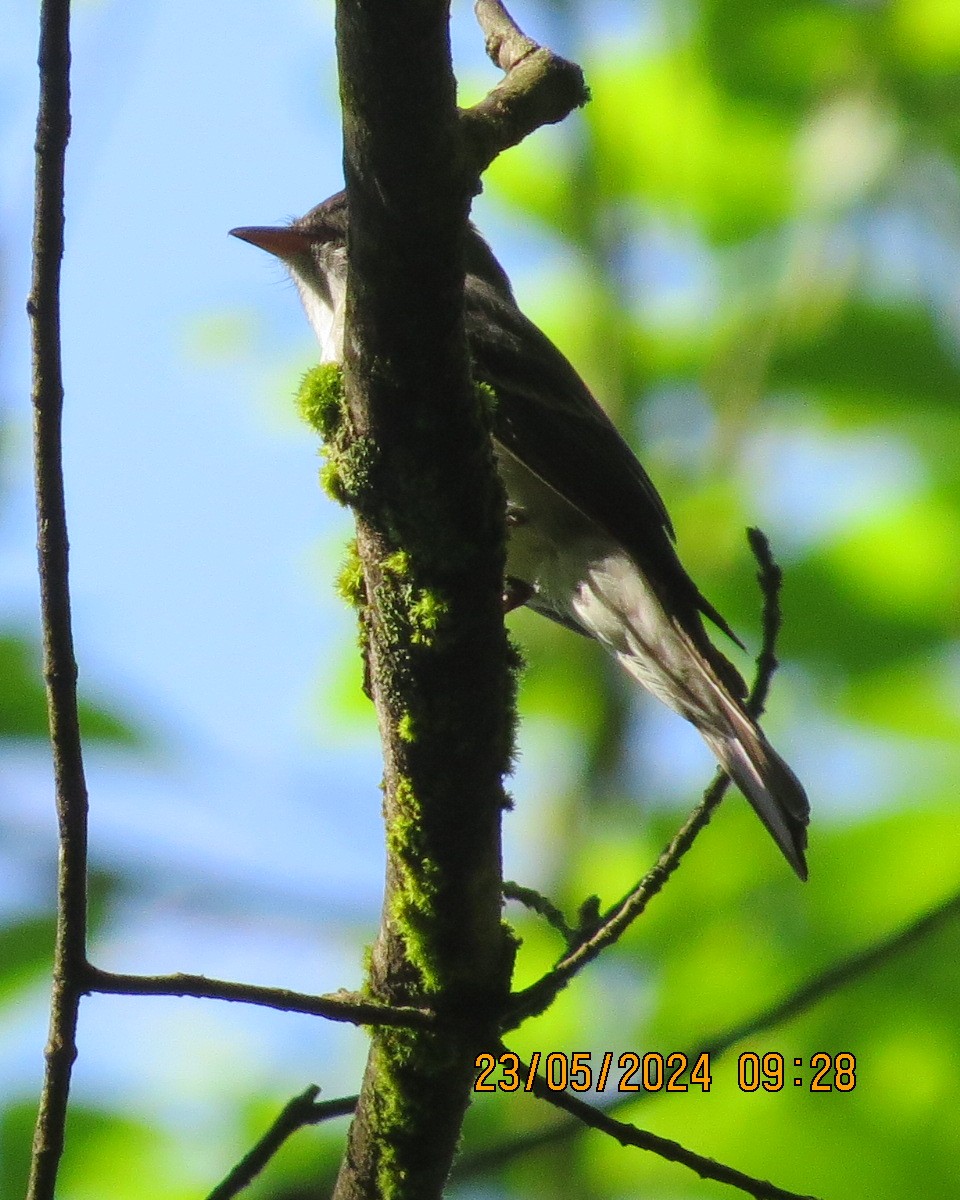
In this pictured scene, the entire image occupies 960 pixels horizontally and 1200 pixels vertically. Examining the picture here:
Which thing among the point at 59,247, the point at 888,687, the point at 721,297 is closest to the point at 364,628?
the point at 59,247

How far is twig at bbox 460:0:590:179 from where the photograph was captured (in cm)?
218

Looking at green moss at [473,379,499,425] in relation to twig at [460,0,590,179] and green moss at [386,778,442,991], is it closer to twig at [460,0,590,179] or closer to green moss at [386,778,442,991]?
twig at [460,0,590,179]

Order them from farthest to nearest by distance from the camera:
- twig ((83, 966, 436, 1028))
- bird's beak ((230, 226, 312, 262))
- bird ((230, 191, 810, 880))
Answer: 1. bird's beak ((230, 226, 312, 262))
2. bird ((230, 191, 810, 880))
3. twig ((83, 966, 436, 1028))

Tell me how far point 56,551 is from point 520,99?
1.06 m

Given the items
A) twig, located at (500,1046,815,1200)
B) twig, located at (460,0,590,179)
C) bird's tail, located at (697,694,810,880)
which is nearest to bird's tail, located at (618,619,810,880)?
bird's tail, located at (697,694,810,880)

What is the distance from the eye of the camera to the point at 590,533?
4059 mm

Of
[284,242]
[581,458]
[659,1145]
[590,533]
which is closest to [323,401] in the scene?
[659,1145]

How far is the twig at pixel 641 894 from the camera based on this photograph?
2.32 metres

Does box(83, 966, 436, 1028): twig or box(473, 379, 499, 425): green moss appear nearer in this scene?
box(83, 966, 436, 1028): twig

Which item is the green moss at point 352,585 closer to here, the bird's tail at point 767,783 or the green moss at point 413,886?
the green moss at point 413,886

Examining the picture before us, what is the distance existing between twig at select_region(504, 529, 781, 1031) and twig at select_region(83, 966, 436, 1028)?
0.64 ft

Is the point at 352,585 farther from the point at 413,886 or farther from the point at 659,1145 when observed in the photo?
the point at 659,1145

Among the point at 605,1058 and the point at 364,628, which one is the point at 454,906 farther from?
the point at 605,1058

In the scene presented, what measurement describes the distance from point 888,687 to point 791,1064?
3.32 feet
